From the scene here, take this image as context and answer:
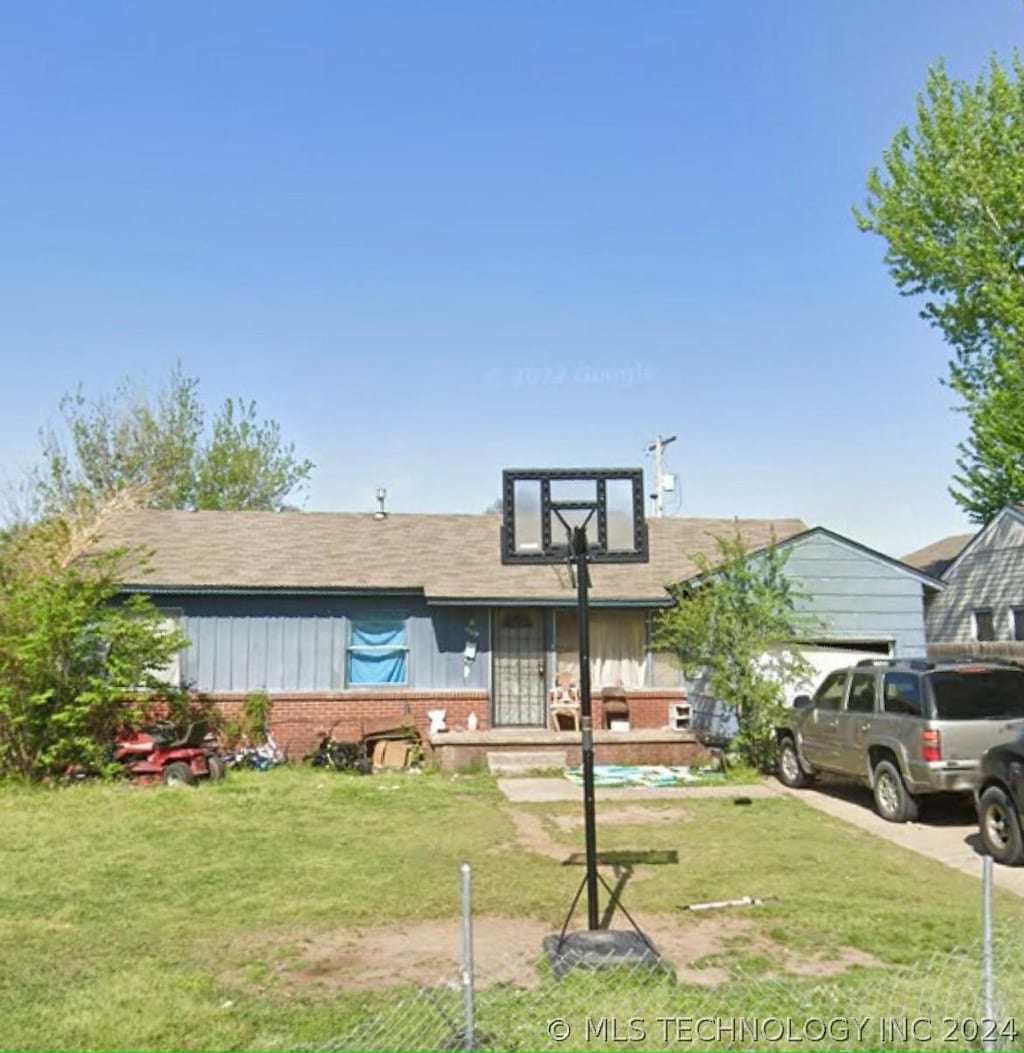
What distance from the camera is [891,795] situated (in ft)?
35.0

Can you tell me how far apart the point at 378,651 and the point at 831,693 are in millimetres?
7441

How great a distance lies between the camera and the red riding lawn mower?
518 inches

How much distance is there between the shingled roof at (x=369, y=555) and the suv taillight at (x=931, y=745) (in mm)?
6118

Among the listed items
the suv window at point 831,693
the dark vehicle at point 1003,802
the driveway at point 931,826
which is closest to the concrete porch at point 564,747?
the driveway at point 931,826

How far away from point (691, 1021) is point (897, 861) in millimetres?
4887

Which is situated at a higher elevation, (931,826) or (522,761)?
(522,761)

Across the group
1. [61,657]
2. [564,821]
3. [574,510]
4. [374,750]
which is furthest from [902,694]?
[61,657]

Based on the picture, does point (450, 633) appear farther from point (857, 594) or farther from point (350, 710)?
point (857, 594)

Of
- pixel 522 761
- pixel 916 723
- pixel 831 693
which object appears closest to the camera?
pixel 916 723

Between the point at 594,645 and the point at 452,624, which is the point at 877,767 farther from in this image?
the point at 452,624

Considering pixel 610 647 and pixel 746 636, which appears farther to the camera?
pixel 610 647

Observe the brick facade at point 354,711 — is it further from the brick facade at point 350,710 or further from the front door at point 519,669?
the front door at point 519,669

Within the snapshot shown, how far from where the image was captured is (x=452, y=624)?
16.3 metres

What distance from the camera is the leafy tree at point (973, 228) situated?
669 inches
